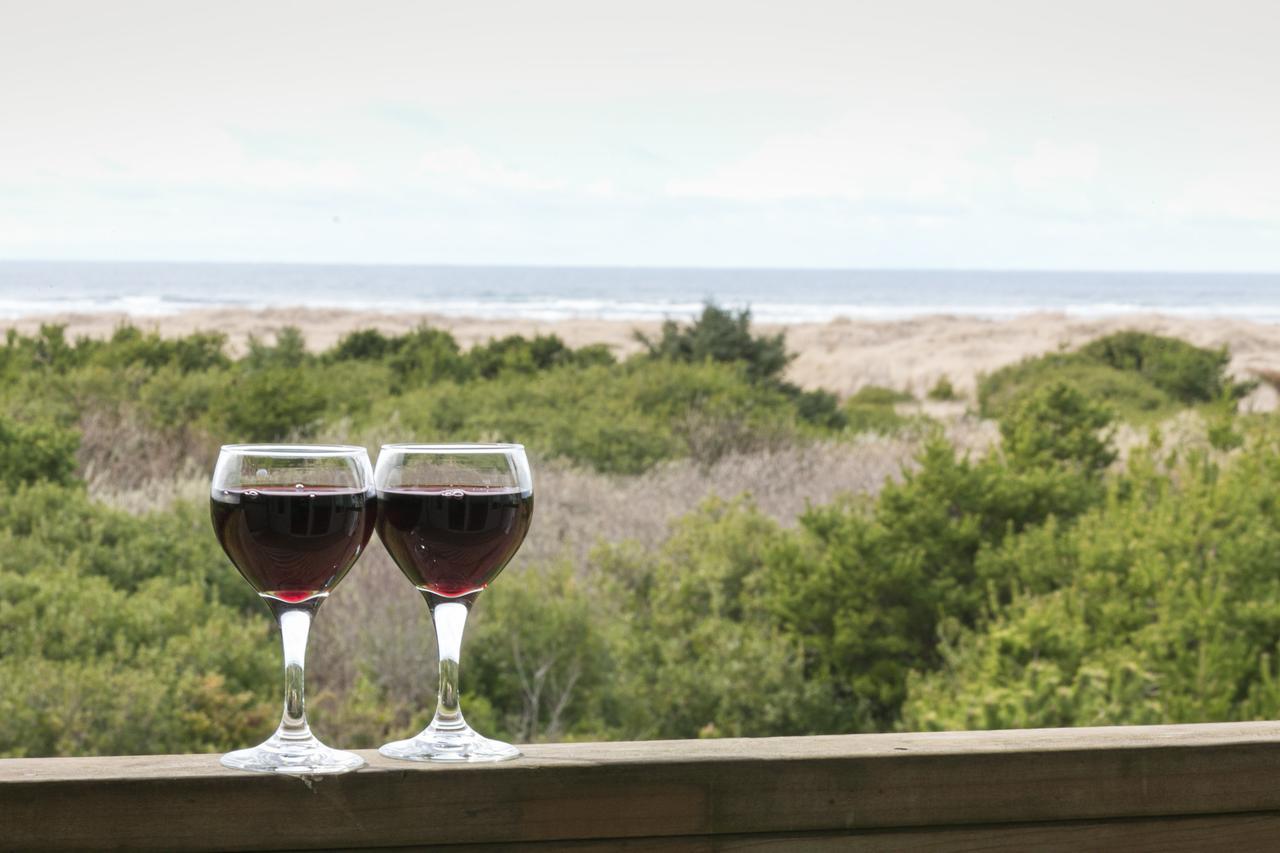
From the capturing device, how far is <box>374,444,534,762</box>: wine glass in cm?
96

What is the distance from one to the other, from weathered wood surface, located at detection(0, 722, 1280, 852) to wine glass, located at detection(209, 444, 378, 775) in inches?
1.6

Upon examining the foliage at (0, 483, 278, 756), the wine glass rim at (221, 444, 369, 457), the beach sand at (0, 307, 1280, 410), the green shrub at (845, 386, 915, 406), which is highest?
the wine glass rim at (221, 444, 369, 457)

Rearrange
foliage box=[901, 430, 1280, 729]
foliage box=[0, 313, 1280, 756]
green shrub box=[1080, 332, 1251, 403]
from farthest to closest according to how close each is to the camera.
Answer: green shrub box=[1080, 332, 1251, 403] < foliage box=[0, 313, 1280, 756] < foliage box=[901, 430, 1280, 729]

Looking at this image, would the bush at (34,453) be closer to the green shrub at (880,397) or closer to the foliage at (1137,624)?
the foliage at (1137,624)

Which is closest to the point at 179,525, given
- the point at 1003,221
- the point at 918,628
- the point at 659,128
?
the point at 918,628

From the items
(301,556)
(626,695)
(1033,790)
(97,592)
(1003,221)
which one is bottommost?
(626,695)

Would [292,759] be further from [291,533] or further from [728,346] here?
[728,346]

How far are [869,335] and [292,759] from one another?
99.3 feet

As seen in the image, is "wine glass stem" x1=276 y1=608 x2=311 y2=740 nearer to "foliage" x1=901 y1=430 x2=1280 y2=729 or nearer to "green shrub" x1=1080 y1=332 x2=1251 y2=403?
"foliage" x1=901 y1=430 x2=1280 y2=729

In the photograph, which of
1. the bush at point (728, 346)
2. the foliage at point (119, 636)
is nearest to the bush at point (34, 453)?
the foliage at point (119, 636)

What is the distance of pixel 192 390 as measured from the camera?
10.3 metres

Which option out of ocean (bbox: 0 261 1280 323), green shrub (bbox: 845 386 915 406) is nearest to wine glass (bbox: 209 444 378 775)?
green shrub (bbox: 845 386 915 406)

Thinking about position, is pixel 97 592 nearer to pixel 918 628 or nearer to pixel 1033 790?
pixel 918 628

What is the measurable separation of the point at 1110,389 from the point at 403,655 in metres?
10.0
